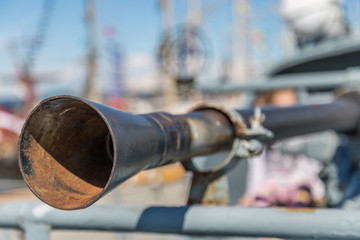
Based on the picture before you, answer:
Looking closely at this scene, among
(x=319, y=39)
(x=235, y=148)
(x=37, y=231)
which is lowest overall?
(x=37, y=231)

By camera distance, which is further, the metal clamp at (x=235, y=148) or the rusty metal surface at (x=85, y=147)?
the metal clamp at (x=235, y=148)

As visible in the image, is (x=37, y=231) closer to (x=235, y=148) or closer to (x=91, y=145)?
(x=91, y=145)

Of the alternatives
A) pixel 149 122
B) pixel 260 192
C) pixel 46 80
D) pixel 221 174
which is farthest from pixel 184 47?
pixel 46 80

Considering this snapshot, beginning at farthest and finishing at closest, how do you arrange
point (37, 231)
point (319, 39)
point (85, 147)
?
1. point (319, 39)
2. point (37, 231)
3. point (85, 147)

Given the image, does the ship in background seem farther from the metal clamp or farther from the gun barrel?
the gun barrel

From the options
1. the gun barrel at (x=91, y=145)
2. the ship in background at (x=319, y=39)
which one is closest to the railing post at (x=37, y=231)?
the gun barrel at (x=91, y=145)

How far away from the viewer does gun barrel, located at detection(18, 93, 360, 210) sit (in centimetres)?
84

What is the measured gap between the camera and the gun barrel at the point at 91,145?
84 centimetres

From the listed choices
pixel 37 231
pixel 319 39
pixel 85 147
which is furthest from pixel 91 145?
pixel 319 39

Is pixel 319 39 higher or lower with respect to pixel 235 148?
higher

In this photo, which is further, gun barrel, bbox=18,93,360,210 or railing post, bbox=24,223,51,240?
railing post, bbox=24,223,51,240

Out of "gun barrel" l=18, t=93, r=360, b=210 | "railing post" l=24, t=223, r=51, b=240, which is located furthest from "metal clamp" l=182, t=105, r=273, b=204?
"railing post" l=24, t=223, r=51, b=240

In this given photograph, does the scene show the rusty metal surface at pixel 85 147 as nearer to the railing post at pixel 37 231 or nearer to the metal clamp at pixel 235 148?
the metal clamp at pixel 235 148

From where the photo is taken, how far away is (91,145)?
104 cm
